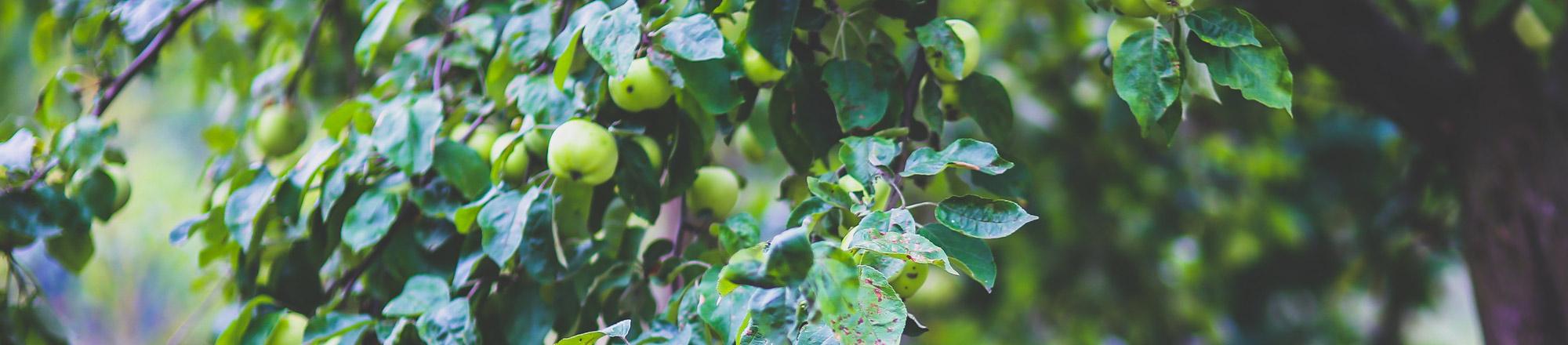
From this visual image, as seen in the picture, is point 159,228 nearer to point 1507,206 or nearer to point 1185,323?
point 1185,323

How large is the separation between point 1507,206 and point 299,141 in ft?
4.37

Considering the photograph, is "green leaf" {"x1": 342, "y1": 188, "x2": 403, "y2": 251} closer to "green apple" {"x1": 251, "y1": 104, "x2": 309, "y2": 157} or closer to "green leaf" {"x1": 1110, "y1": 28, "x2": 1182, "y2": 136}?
"green apple" {"x1": 251, "y1": 104, "x2": 309, "y2": 157}

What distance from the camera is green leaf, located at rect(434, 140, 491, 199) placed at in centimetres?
78

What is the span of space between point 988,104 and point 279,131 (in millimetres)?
771

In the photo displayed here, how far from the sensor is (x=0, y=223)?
0.86 meters

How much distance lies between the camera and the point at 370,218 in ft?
2.57

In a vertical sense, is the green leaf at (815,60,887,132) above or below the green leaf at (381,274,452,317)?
above

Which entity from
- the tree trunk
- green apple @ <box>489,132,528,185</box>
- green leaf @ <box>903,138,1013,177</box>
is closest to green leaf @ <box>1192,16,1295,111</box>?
green leaf @ <box>903,138,1013,177</box>

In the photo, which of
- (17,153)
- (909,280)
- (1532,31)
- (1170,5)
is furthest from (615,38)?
(1532,31)

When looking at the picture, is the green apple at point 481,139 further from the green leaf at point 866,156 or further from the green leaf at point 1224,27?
the green leaf at point 1224,27

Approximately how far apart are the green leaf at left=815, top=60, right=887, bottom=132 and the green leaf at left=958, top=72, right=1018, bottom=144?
0.10m

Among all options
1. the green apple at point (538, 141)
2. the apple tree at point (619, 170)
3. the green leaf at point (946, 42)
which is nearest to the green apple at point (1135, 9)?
the apple tree at point (619, 170)

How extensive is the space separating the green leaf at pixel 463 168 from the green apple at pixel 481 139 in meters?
0.02

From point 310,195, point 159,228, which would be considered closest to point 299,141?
point 310,195
